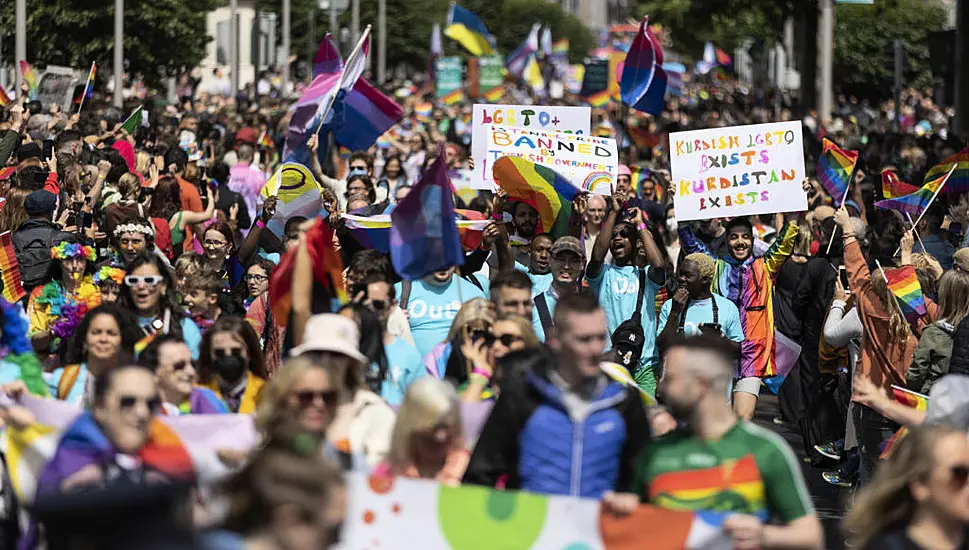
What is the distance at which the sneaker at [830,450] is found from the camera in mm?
12375

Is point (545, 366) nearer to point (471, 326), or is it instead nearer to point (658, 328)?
point (471, 326)

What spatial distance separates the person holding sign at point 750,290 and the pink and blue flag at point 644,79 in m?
6.90

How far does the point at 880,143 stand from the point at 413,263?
63.8 ft

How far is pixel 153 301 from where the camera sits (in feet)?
29.3

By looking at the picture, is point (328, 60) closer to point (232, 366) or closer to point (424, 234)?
point (424, 234)

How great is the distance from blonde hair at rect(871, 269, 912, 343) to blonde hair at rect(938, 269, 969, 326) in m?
0.44

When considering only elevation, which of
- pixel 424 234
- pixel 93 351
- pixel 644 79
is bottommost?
pixel 93 351

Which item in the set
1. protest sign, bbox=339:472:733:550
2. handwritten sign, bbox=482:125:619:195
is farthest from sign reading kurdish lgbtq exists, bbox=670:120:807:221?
protest sign, bbox=339:472:733:550

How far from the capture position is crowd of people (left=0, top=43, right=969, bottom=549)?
5895mm

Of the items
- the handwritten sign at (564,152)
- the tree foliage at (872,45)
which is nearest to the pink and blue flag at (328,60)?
the handwritten sign at (564,152)

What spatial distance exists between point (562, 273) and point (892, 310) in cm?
157

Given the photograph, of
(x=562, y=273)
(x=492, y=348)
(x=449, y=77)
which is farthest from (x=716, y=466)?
(x=449, y=77)

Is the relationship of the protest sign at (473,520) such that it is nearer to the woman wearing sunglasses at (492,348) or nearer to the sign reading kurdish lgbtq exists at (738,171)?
the woman wearing sunglasses at (492,348)

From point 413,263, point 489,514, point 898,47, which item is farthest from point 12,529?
point 898,47
